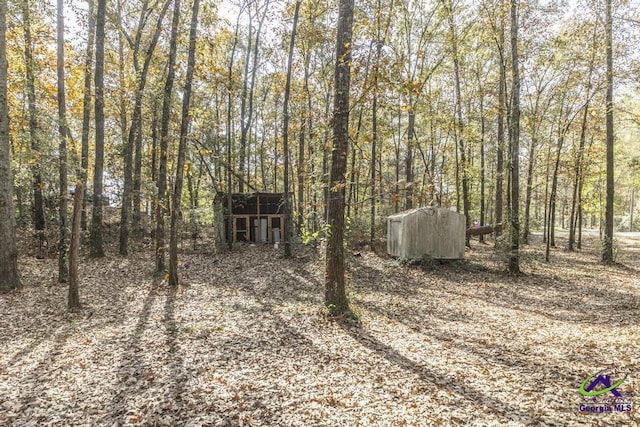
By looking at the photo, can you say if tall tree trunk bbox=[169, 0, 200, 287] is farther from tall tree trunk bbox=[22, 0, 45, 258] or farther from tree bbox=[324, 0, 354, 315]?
tree bbox=[324, 0, 354, 315]

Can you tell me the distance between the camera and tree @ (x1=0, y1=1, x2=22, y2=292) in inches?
329

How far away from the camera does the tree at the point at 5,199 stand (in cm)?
835

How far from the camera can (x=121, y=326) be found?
690 centimetres

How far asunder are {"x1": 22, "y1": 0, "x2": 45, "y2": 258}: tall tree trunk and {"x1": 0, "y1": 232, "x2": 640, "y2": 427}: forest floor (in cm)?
322

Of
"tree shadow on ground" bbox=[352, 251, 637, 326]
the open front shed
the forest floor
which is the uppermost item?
the open front shed

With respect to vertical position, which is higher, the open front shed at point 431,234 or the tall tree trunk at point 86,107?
the tall tree trunk at point 86,107

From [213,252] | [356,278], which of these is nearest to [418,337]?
[356,278]

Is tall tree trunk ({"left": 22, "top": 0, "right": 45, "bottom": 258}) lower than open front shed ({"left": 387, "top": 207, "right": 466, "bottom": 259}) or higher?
higher

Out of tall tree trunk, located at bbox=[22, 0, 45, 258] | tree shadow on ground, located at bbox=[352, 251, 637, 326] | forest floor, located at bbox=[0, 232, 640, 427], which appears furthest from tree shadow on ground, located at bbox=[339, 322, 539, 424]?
tall tree trunk, located at bbox=[22, 0, 45, 258]

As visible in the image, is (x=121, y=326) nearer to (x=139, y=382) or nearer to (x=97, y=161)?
(x=139, y=382)

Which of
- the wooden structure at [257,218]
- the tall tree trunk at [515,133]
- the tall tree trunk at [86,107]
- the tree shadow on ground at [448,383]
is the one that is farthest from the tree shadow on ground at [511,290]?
the tall tree trunk at [86,107]

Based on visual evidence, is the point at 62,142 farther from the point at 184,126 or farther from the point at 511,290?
the point at 511,290

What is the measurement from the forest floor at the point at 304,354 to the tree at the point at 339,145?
125 cm

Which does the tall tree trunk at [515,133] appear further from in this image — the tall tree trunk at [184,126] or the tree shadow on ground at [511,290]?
the tall tree trunk at [184,126]
